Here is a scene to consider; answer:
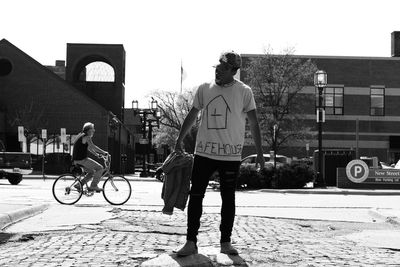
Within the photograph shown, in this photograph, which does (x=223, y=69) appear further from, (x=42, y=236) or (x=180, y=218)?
(x=180, y=218)

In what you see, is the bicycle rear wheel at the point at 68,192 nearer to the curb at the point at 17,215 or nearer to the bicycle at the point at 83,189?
the bicycle at the point at 83,189

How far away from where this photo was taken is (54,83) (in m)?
48.5

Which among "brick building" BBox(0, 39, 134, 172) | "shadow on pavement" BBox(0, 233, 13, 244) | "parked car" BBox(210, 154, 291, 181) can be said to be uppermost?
"brick building" BBox(0, 39, 134, 172)

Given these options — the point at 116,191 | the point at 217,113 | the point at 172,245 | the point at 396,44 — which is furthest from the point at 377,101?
the point at 217,113

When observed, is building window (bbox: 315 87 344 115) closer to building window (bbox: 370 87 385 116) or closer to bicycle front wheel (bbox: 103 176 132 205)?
building window (bbox: 370 87 385 116)

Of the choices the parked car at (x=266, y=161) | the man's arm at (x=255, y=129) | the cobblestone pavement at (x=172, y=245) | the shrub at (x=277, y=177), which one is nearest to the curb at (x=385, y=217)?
the cobblestone pavement at (x=172, y=245)

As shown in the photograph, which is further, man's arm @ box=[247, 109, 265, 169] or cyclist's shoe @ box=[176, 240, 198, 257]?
man's arm @ box=[247, 109, 265, 169]

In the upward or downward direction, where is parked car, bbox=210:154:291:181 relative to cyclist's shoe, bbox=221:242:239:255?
upward

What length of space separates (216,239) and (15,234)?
2489 millimetres

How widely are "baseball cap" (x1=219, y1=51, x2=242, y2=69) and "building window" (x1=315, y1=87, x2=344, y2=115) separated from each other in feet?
156

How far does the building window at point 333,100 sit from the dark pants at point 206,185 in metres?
47.7

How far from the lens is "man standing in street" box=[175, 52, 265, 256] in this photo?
5898mm

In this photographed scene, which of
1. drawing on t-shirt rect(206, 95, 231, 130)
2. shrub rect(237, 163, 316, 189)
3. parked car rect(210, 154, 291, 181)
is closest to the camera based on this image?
drawing on t-shirt rect(206, 95, 231, 130)

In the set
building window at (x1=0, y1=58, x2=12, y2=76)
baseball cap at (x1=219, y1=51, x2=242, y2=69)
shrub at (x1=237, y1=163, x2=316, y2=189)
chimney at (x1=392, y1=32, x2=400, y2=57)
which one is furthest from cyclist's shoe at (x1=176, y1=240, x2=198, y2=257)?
chimney at (x1=392, y1=32, x2=400, y2=57)
